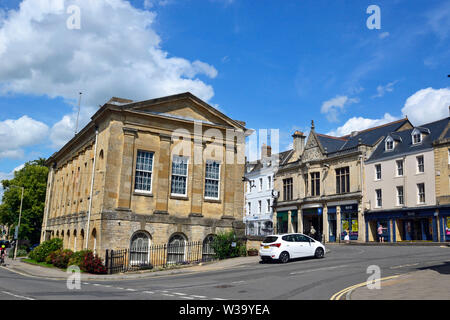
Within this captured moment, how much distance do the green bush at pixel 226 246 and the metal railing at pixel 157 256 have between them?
2.04 ft

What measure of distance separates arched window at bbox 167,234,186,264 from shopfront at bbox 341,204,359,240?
23.2 meters

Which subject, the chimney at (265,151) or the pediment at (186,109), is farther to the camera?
the chimney at (265,151)

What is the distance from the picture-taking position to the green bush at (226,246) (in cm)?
2752

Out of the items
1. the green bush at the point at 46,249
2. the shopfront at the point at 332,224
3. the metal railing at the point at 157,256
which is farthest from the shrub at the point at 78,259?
the shopfront at the point at 332,224

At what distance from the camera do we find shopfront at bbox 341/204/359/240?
44.7m

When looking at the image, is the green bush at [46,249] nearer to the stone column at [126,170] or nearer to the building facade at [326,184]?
the stone column at [126,170]

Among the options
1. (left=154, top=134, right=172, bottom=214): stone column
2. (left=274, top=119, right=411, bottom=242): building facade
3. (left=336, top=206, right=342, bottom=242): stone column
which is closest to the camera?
(left=154, top=134, right=172, bottom=214): stone column

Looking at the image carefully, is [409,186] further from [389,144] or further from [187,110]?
[187,110]

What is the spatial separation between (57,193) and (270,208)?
2731 centimetres

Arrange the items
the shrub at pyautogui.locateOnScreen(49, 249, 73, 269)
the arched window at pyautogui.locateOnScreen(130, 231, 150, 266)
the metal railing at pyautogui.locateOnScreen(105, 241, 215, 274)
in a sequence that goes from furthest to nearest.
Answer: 1. the shrub at pyautogui.locateOnScreen(49, 249, 73, 269)
2. the arched window at pyautogui.locateOnScreen(130, 231, 150, 266)
3. the metal railing at pyautogui.locateOnScreen(105, 241, 215, 274)

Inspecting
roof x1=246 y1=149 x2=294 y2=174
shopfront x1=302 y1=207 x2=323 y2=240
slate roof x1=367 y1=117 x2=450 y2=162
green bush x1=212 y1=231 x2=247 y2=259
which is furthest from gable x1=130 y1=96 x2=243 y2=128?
roof x1=246 y1=149 x2=294 y2=174

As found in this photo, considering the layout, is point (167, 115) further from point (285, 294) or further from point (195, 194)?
point (285, 294)

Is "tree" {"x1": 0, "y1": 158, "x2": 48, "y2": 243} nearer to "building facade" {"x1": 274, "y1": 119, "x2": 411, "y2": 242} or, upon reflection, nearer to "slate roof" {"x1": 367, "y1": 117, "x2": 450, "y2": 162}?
"building facade" {"x1": 274, "y1": 119, "x2": 411, "y2": 242}

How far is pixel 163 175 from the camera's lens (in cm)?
2752
